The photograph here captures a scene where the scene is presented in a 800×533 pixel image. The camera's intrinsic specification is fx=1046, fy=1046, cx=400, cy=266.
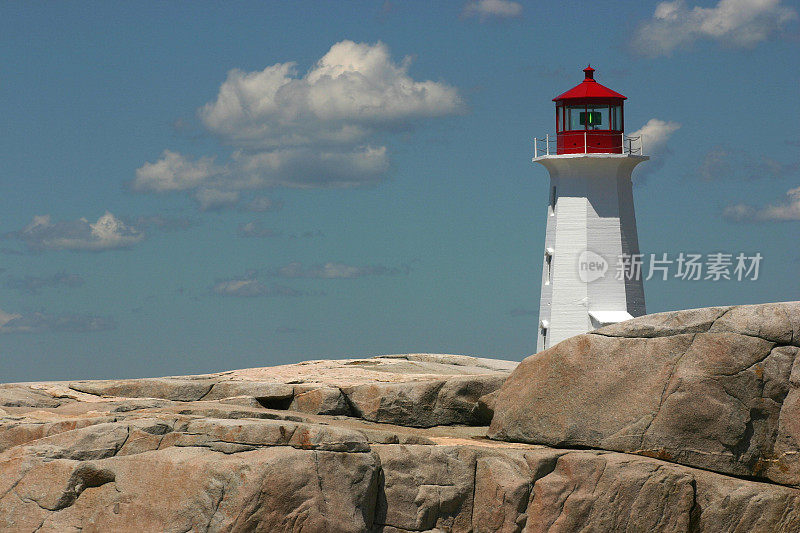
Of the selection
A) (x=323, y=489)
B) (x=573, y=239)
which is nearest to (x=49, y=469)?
(x=323, y=489)

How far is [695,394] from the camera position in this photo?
704 inches

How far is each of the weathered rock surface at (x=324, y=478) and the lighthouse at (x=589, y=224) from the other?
54.7 feet

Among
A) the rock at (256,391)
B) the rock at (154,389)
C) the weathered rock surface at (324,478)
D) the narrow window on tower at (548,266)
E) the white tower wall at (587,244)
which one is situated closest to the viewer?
the weathered rock surface at (324,478)

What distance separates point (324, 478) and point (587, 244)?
894 inches

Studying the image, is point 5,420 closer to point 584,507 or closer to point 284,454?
point 284,454

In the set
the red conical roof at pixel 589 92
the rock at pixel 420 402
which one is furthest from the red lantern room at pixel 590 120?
the rock at pixel 420 402

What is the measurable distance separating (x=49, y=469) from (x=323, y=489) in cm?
413

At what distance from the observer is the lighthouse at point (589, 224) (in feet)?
120

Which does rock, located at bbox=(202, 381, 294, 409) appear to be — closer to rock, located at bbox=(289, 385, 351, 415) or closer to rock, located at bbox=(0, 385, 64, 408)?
rock, located at bbox=(289, 385, 351, 415)

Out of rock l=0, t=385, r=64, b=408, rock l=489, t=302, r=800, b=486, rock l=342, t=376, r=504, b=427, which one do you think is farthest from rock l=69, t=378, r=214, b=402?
rock l=489, t=302, r=800, b=486

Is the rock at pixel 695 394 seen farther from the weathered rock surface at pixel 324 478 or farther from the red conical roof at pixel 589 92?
the red conical roof at pixel 589 92

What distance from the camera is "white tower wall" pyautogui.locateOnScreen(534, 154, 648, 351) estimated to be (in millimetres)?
36562

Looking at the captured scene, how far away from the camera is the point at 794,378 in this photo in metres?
18.0

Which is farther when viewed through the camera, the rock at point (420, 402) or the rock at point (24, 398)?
the rock at point (420, 402)
